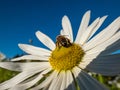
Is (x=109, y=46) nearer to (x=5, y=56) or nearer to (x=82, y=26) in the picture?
(x=82, y=26)

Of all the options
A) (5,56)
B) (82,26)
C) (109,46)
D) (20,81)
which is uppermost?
(5,56)

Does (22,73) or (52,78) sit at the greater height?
(22,73)

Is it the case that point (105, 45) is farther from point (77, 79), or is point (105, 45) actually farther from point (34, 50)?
point (34, 50)

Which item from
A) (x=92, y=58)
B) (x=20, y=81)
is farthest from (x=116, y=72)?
(x=20, y=81)

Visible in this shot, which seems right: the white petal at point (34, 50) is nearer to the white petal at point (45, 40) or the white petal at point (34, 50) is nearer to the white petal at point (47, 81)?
the white petal at point (45, 40)

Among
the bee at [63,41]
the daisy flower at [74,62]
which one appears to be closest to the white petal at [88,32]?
the daisy flower at [74,62]

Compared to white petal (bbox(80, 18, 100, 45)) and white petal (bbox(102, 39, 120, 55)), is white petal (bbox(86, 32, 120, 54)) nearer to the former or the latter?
white petal (bbox(102, 39, 120, 55))
